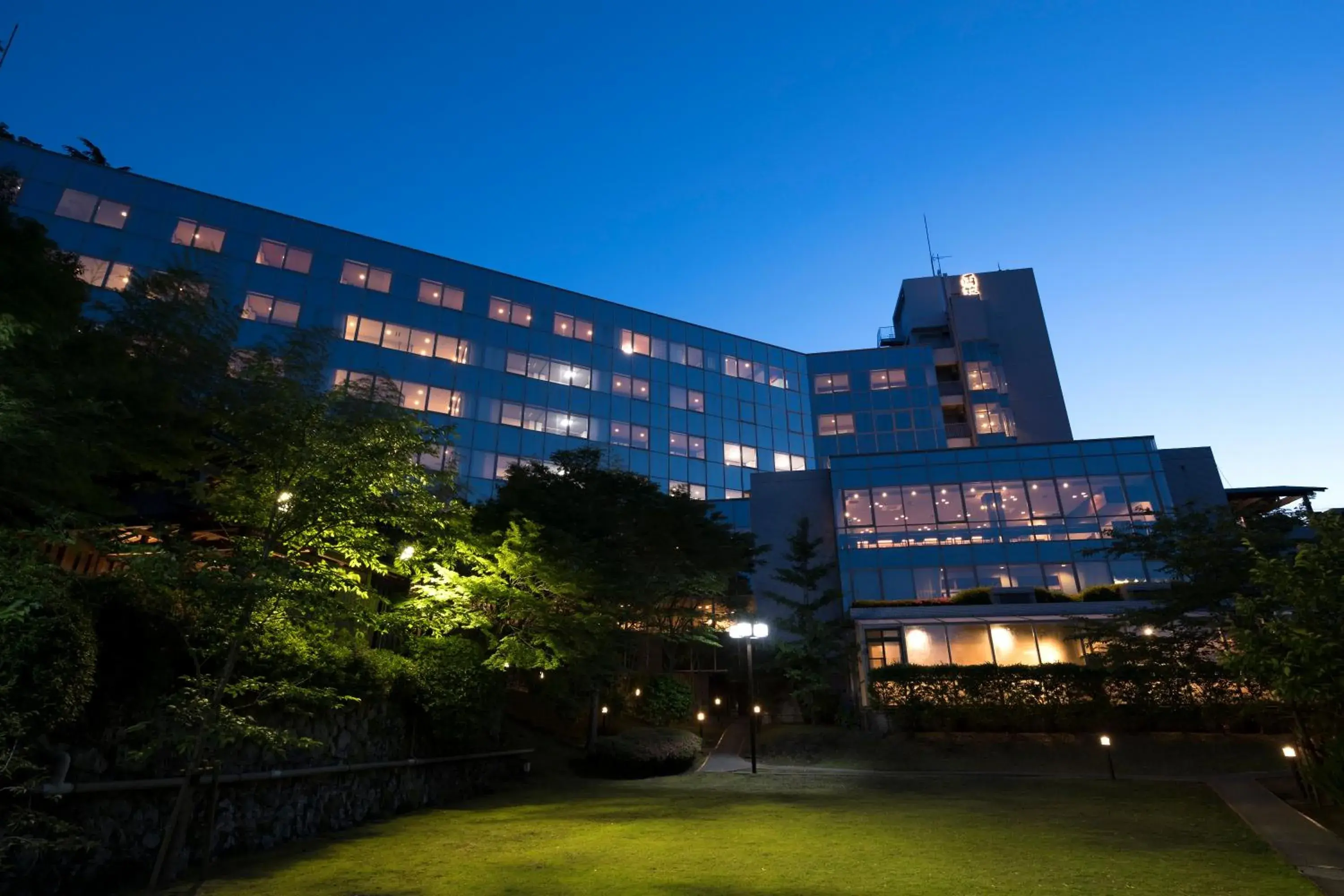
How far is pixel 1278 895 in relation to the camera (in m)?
7.38

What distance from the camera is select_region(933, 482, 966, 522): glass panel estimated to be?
38688 mm

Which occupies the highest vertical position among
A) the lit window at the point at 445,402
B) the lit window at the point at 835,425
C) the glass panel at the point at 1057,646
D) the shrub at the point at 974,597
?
the lit window at the point at 835,425

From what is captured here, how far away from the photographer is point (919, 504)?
39375 mm

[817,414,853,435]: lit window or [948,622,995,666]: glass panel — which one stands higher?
[817,414,853,435]: lit window

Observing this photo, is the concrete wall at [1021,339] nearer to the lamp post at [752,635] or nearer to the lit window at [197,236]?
the lamp post at [752,635]

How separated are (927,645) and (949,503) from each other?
36.3ft

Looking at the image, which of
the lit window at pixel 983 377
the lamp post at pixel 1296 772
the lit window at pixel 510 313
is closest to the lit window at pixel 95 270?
the lit window at pixel 510 313

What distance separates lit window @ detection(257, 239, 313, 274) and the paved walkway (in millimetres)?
52552

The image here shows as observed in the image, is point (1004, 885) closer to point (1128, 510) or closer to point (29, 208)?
point (1128, 510)

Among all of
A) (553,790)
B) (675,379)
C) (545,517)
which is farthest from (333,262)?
(553,790)

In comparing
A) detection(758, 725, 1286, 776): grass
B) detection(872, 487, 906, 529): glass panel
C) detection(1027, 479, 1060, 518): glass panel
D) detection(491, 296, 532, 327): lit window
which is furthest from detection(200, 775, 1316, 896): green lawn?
detection(491, 296, 532, 327): lit window

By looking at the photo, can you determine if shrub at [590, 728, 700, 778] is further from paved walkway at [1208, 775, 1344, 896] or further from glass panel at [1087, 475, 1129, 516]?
glass panel at [1087, 475, 1129, 516]

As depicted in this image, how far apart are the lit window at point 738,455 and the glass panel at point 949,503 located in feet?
68.9

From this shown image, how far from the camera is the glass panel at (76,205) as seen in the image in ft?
134
